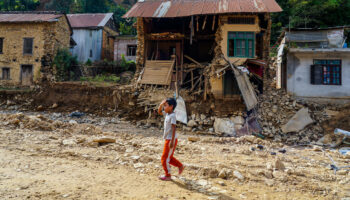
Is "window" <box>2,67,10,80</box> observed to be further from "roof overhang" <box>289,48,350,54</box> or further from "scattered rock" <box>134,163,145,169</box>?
"roof overhang" <box>289,48,350,54</box>

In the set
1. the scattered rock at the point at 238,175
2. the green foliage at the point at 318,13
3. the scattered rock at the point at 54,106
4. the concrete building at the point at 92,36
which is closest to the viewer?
the scattered rock at the point at 238,175

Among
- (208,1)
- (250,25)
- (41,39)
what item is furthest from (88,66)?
(250,25)

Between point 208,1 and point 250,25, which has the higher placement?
point 208,1

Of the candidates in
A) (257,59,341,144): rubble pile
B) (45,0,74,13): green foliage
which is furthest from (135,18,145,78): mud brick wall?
(45,0,74,13): green foliage

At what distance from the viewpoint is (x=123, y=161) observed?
4.80 meters

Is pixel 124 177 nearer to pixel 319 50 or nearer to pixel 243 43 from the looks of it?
pixel 243 43

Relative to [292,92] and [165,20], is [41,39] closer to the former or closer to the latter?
[165,20]

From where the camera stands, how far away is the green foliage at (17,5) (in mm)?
28625

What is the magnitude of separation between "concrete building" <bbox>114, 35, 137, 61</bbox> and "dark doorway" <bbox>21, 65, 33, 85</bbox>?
28.1 feet

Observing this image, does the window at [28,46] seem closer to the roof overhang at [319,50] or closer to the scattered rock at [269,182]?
the scattered rock at [269,182]

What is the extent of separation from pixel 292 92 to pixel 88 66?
57.5ft

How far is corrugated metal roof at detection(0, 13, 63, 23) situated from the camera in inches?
683

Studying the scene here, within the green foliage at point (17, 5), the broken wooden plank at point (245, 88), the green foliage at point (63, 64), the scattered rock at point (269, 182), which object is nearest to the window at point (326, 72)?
the broken wooden plank at point (245, 88)

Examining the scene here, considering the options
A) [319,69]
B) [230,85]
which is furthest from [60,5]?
[319,69]
